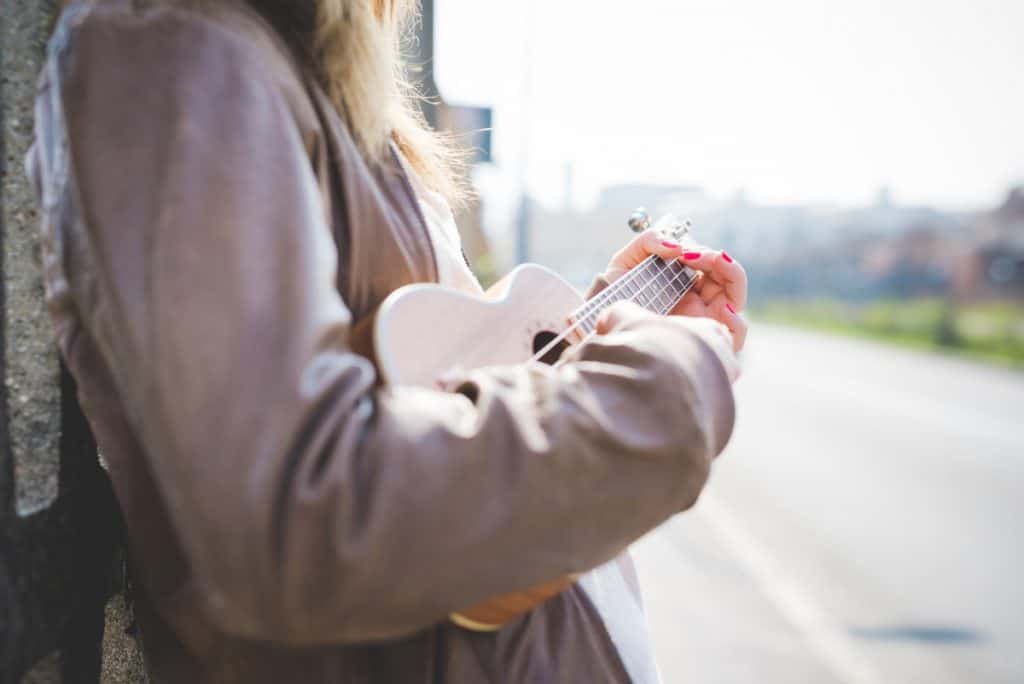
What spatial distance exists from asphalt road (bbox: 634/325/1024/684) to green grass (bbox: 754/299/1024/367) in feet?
41.9

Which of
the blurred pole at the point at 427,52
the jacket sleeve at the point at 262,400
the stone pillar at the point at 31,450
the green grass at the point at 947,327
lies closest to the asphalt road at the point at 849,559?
the blurred pole at the point at 427,52

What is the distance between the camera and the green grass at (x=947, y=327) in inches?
889

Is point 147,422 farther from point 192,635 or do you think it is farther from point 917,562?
point 917,562

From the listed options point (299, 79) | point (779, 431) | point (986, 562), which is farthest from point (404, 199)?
point (779, 431)

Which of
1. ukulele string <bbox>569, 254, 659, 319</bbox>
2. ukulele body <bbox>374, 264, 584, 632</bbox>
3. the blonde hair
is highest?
the blonde hair

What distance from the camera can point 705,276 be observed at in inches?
65.7

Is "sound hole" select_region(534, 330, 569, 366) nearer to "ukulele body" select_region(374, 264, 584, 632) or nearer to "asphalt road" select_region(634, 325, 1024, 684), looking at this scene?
"ukulele body" select_region(374, 264, 584, 632)

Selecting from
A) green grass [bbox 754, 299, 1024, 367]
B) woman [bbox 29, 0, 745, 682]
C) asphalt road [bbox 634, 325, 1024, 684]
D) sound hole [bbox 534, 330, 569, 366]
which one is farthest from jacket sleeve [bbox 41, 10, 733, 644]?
green grass [bbox 754, 299, 1024, 367]

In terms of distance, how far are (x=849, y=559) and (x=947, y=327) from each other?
22253mm

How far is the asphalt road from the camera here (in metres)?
4.15

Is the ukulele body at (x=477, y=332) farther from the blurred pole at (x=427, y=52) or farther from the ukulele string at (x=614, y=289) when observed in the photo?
the blurred pole at (x=427, y=52)

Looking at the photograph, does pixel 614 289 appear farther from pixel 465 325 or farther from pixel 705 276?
pixel 465 325

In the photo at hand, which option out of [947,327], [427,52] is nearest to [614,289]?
[427,52]

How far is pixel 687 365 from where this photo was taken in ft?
2.96
